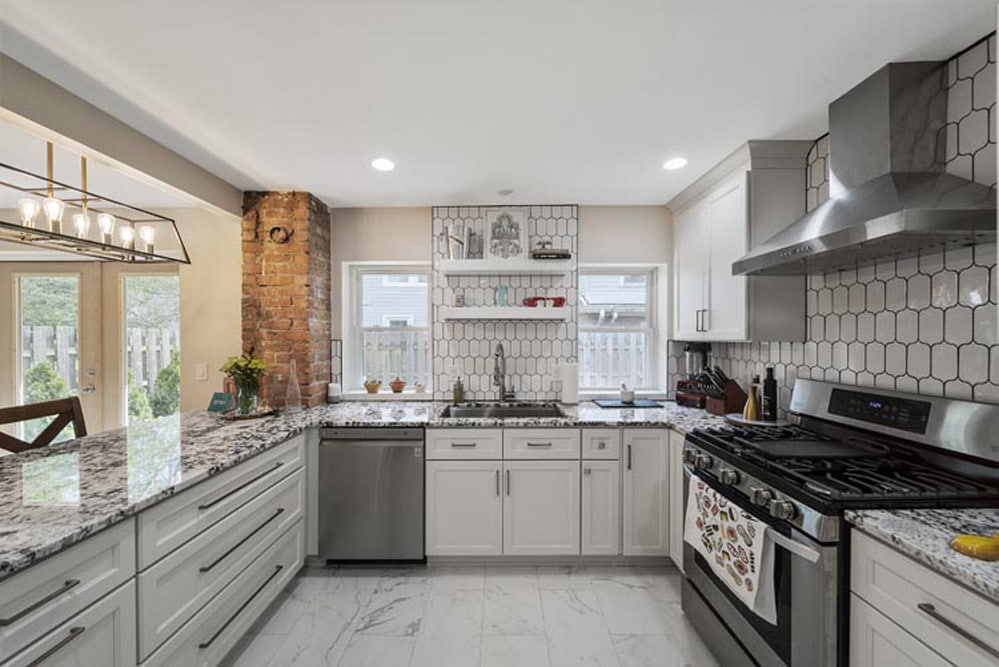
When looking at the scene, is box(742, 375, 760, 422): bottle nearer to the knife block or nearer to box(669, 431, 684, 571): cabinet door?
the knife block

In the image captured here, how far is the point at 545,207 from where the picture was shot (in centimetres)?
334

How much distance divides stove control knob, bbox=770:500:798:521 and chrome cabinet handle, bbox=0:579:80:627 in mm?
2039

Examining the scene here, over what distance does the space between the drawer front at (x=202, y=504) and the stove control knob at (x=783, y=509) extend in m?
2.02

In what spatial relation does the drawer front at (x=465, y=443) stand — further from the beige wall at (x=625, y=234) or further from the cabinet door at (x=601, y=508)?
the beige wall at (x=625, y=234)

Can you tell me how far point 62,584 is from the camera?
1.09 m

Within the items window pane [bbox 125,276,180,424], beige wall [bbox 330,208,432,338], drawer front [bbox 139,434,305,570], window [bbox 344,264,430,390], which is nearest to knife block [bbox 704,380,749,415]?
window [bbox 344,264,430,390]

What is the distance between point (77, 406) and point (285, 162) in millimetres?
1663

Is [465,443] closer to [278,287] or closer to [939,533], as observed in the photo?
[278,287]

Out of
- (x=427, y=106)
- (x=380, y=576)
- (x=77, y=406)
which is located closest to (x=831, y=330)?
(x=427, y=106)

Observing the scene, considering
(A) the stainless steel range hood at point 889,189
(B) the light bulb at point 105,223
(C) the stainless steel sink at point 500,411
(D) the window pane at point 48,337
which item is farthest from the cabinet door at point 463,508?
(D) the window pane at point 48,337

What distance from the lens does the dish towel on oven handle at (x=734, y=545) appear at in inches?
58.5

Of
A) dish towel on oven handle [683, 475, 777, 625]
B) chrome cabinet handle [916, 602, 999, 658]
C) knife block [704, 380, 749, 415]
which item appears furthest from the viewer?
knife block [704, 380, 749, 415]

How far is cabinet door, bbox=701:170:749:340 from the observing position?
2361 mm

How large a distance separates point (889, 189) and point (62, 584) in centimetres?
276
